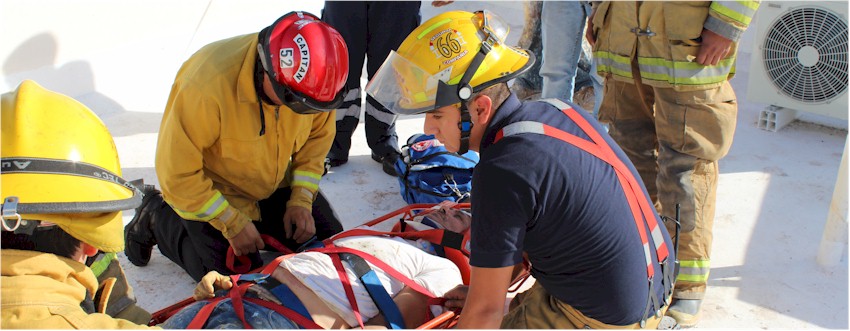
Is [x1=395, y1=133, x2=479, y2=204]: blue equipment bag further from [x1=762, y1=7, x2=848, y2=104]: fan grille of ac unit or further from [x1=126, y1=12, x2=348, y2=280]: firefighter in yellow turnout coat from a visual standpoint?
[x1=762, y1=7, x2=848, y2=104]: fan grille of ac unit

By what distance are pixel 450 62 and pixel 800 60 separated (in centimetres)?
355

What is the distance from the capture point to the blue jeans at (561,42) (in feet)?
15.8

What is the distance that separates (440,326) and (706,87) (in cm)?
154

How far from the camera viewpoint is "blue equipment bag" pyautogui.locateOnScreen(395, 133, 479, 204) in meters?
4.23

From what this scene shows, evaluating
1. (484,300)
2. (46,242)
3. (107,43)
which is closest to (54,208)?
(46,242)

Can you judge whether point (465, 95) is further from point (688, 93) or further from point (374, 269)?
point (688, 93)

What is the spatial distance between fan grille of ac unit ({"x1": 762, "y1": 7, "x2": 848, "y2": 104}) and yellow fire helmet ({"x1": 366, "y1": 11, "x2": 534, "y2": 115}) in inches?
122

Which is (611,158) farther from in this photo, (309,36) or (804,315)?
(804,315)

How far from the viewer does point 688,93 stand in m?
3.34

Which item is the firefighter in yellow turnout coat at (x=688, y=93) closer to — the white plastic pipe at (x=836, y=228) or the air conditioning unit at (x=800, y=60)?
the white plastic pipe at (x=836, y=228)

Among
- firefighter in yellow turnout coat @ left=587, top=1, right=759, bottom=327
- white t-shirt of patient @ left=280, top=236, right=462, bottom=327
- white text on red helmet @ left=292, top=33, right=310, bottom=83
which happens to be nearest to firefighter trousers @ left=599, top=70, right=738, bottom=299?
firefighter in yellow turnout coat @ left=587, top=1, right=759, bottom=327

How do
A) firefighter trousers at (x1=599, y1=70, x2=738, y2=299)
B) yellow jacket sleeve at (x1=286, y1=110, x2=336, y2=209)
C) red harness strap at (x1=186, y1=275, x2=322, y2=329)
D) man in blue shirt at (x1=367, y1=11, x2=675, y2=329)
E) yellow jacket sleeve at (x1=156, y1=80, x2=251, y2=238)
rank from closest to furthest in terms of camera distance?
man in blue shirt at (x1=367, y1=11, x2=675, y2=329) → red harness strap at (x1=186, y1=275, x2=322, y2=329) → yellow jacket sleeve at (x1=156, y1=80, x2=251, y2=238) → firefighter trousers at (x1=599, y1=70, x2=738, y2=299) → yellow jacket sleeve at (x1=286, y1=110, x2=336, y2=209)

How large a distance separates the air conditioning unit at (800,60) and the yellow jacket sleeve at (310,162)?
3032mm

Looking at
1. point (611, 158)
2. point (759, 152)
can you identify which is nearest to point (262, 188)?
point (611, 158)
